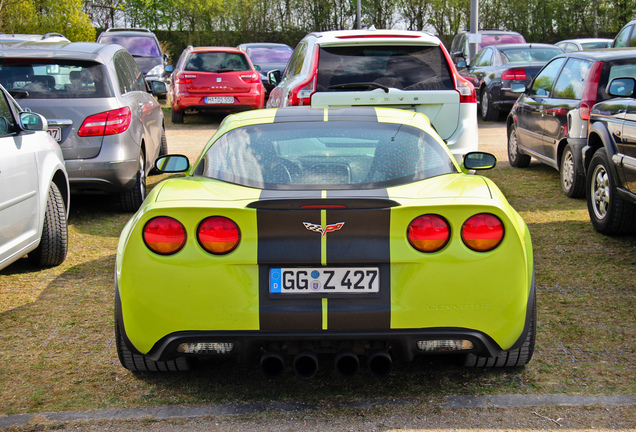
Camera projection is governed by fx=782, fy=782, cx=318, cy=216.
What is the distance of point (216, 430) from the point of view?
3.29 metres

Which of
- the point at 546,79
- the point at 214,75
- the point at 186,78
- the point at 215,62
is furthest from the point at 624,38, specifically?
the point at 186,78

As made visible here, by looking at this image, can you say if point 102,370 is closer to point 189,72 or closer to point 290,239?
point 290,239

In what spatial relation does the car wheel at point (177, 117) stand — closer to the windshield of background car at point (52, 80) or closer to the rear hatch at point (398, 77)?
the windshield of background car at point (52, 80)

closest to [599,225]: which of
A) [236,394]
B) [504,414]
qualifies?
[504,414]

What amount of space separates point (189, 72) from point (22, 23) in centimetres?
1480

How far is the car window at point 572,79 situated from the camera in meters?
8.26

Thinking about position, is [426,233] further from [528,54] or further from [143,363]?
[528,54]

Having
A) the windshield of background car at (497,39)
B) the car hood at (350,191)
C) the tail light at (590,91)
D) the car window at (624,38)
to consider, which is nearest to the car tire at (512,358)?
the car hood at (350,191)

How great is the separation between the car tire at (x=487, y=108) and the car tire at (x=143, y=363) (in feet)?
44.4

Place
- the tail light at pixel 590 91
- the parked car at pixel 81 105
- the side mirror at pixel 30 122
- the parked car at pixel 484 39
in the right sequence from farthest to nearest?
1. the parked car at pixel 484 39
2. the tail light at pixel 590 91
3. the parked car at pixel 81 105
4. the side mirror at pixel 30 122

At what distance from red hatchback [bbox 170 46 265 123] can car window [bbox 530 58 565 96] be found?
7.93 m

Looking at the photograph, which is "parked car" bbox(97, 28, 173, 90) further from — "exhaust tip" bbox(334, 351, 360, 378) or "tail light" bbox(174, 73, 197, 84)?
"exhaust tip" bbox(334, 351, 360, 378)

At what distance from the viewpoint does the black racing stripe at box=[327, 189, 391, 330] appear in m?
3.23

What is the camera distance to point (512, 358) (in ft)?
12.4
